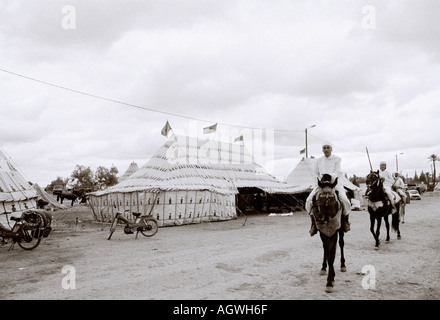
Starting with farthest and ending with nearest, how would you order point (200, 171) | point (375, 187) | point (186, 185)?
point (200, 171) < point (186, 185) < point (375, 187)

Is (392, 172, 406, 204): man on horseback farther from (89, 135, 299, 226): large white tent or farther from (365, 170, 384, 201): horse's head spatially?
(89, 135, 299, 226): large white tent

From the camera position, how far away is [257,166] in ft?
95.5

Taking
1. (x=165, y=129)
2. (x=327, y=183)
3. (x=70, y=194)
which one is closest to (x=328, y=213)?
(x=327, y=183)

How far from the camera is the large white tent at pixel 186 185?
18.6 m

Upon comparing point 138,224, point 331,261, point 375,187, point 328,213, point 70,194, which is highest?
point 375,187

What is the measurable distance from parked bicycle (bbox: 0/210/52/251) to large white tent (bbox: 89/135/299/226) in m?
4.44

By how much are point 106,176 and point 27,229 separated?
7224 cm

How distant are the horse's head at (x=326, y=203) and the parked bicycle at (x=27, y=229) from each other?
948 cm

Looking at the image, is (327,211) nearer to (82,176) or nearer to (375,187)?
(375,187)

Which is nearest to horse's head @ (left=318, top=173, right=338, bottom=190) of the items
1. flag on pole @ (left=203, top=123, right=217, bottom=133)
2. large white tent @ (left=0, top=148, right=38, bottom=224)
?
large white tent @ (left=0, top=148, right=38, bottom=224)

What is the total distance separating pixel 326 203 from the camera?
6340 millimetres
